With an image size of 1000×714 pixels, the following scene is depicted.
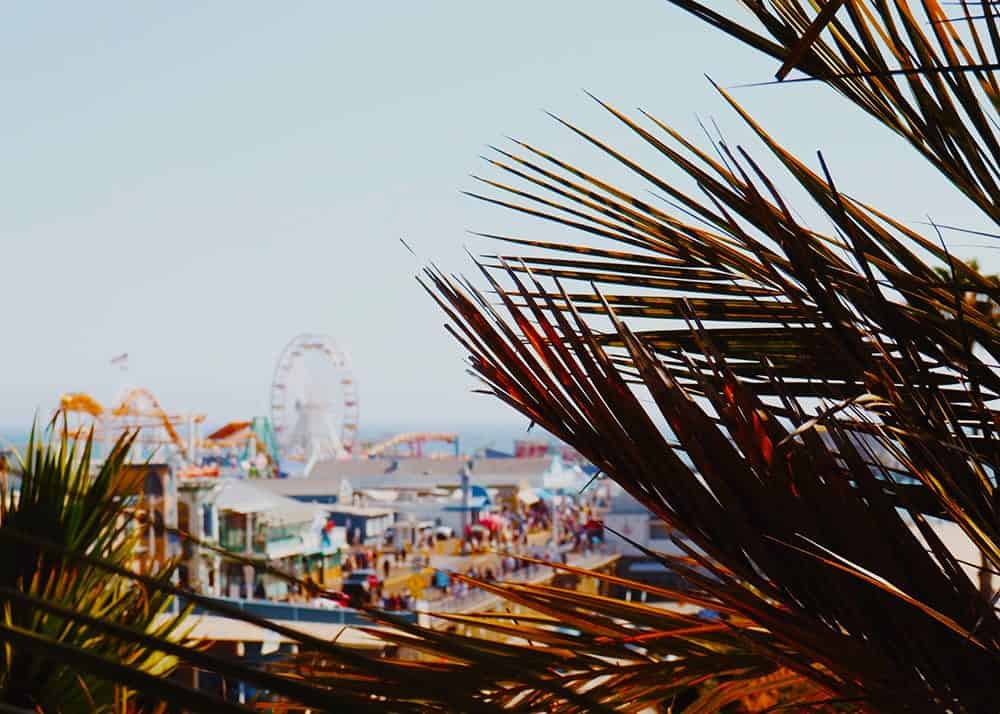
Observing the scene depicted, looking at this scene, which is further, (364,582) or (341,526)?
(341,526)

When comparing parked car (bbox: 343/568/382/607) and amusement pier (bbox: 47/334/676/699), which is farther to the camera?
parked car (bbox: 343/568/382/607)

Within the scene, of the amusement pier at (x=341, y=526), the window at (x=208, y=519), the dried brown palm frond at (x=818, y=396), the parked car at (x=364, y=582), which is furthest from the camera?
the parked car at (x=364, y=582)

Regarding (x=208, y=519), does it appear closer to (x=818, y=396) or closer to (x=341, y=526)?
(x=341, y=526)

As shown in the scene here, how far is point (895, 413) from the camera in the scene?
3.07 ft

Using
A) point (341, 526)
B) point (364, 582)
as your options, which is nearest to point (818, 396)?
point (364, 582)

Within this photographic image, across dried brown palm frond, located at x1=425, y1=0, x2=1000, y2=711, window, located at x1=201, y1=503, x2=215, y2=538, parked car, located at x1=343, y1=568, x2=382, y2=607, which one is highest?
dried brown palm frond, located at x1=425, y1=0, x2=1000, y2=711

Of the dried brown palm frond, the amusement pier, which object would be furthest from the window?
the dried brown palm frond

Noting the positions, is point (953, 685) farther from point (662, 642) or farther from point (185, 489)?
point (185, 489)

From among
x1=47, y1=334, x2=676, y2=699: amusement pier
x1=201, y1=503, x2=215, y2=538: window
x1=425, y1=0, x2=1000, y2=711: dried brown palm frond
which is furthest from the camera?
x1=201, y1=503, x2=215, y2=538: window

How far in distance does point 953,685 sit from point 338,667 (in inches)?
16.7

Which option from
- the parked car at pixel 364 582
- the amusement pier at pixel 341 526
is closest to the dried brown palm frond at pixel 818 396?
the amusement pier at pixel 341 526

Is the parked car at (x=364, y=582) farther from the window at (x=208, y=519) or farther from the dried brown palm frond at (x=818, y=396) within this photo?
the dried brown palm frond at (x=818, y=396)

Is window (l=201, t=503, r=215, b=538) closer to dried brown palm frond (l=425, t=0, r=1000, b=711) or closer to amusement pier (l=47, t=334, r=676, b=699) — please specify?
amusement pier (l=47, t=334, r=676, b=699)

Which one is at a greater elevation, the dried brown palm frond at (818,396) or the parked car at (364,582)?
the dried brown palm frond at (818,396)
